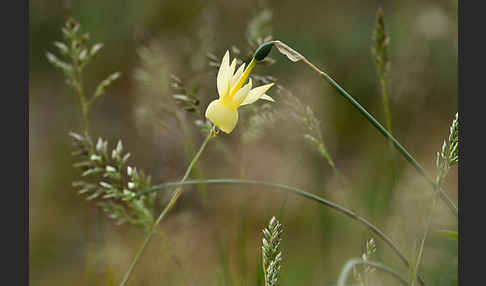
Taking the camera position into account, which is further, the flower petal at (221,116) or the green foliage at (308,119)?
the green foliage at (308,119)

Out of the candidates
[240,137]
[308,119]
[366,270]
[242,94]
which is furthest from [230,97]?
[240,137]

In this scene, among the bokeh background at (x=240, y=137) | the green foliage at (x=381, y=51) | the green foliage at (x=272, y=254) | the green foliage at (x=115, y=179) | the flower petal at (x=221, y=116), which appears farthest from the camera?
the bokeh background at (x=240, y=137)

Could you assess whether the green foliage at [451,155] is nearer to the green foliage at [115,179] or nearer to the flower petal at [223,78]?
the flower petal at [223,78]

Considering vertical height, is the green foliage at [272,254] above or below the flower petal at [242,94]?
below

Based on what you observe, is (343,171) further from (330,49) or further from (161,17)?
(161,17)

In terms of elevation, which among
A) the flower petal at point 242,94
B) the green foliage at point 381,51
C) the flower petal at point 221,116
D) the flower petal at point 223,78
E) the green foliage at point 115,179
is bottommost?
the green foliage at point 115,179

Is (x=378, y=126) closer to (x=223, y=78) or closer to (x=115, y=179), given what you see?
(x=223, y=78)

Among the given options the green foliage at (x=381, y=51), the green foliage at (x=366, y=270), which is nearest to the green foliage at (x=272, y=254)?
the green foliage at (x=366, y=270)
